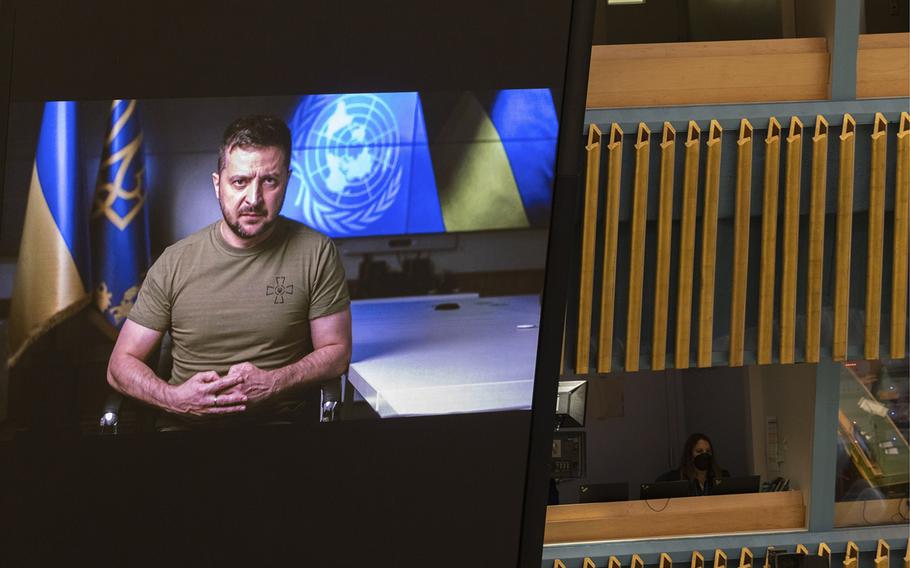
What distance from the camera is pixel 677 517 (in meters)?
5.73

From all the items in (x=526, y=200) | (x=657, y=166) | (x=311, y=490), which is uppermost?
(x=657, y=166)

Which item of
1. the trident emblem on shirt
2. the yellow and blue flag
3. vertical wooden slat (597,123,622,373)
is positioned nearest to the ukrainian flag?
the yellow and blue flag

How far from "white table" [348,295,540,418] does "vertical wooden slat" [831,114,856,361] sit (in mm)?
2218

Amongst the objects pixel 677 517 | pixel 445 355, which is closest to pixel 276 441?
pixel 445 355

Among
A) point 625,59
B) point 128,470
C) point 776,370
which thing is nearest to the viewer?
point 128,470

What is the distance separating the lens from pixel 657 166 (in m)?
5.18

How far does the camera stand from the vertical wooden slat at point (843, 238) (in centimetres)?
514

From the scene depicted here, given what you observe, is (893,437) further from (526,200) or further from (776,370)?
(526,200)

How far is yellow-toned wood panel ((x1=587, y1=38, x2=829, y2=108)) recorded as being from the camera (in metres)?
5.16

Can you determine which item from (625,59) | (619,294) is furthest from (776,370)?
(625,59)

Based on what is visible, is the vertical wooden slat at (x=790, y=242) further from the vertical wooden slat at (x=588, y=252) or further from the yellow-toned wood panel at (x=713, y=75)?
the vertical wooden slat at (x=588, y=252)

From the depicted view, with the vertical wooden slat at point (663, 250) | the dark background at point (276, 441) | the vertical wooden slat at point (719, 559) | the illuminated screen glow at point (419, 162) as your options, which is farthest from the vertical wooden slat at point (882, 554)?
the illuminated screen glow at point (419, 162)

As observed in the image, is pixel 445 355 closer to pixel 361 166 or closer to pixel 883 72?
pixel 361 166

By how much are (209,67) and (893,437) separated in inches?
193
